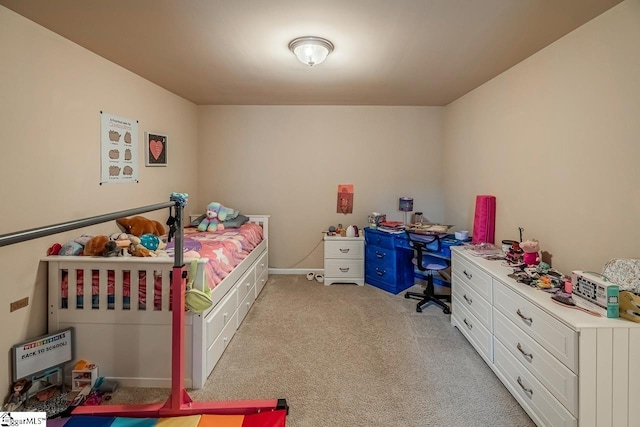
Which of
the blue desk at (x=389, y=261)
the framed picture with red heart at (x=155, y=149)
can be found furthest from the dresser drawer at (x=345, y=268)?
the framed picture with red heart at (x=155, y=149)

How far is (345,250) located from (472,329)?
75.9 inches

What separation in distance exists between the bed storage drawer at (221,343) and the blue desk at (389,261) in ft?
6.45

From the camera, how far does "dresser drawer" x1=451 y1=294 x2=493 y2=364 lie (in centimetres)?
236

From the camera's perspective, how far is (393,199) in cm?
468

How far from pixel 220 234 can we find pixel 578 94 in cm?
333

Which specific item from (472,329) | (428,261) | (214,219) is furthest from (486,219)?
(214,219)

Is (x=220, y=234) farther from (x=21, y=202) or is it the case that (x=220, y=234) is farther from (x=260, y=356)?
(x=21, y=202)

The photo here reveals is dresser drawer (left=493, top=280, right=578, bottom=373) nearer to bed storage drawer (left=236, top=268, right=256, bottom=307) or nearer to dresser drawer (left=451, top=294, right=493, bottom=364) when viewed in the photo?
dresser drawer (left=451, top=294, right=493, bottom=364)

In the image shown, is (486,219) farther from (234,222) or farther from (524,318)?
(234,222)

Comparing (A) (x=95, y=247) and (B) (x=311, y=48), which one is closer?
(A) (x=95, y=247)

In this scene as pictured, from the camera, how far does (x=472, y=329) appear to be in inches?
104

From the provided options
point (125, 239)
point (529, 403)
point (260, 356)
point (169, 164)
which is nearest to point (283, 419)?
point (260, 356)

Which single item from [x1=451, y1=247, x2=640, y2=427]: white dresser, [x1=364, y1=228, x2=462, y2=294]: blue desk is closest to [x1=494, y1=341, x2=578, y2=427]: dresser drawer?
[x1=451, y1=247, x2=640, y2=427]: white dresser

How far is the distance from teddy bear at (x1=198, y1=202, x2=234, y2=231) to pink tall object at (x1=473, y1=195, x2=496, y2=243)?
2.87m
